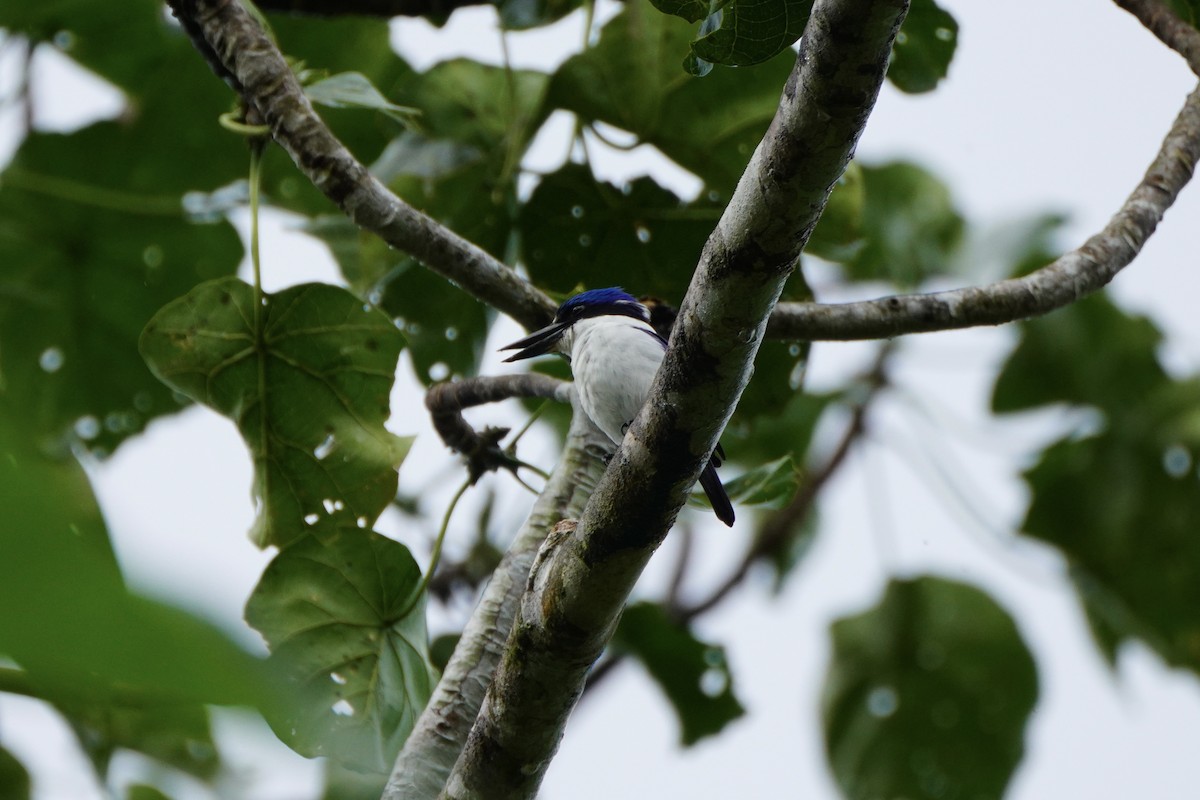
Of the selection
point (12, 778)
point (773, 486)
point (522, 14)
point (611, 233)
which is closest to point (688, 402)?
point (773, 486)

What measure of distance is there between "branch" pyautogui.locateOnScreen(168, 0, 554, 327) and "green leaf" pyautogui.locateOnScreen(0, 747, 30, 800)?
1390mm

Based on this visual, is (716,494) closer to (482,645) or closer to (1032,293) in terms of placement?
(482,645)

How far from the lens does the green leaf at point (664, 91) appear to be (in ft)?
8.34

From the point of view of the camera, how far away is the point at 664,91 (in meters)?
2.58

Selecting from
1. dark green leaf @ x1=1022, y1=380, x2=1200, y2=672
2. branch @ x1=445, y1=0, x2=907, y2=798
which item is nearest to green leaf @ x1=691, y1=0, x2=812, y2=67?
branch @ x1=445, y1=0, x2=907, y2=798

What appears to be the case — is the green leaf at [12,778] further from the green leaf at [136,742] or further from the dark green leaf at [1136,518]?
the dark green leaf at [1136,518]

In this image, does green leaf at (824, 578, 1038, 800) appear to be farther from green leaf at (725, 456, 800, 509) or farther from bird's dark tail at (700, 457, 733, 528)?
bird's dark tail at (700, 457, 733, 528)

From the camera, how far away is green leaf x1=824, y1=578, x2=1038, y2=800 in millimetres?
4289

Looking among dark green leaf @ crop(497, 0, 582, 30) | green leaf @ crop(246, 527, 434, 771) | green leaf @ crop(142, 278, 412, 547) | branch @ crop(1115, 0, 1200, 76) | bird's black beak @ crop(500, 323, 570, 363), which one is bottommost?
green leaf @ crop(246, 527, 434, 771)

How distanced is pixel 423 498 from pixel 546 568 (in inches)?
86.4

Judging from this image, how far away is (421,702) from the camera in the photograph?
2182 mm

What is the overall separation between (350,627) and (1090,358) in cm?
350

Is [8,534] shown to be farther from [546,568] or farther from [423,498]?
[423,498]

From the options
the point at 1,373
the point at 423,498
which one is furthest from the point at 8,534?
the point at 423,498
